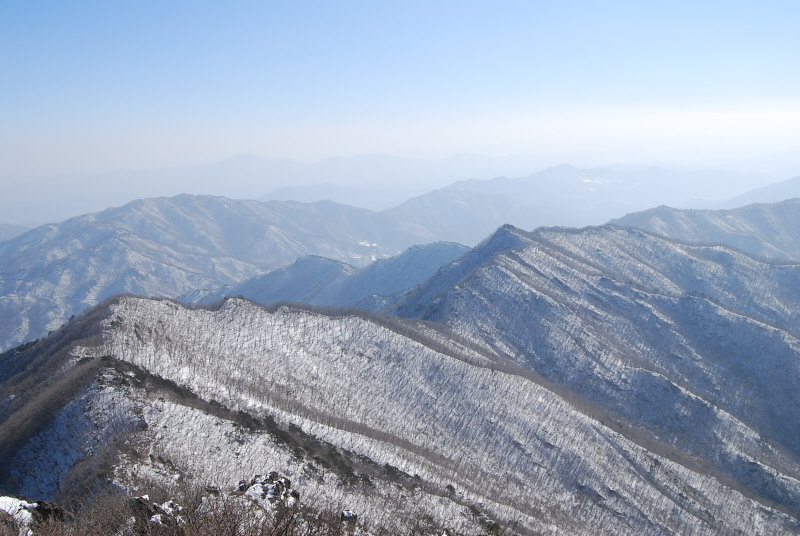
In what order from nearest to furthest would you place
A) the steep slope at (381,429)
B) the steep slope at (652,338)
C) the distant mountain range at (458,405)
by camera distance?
the steep slope at (381,429)
the distant mountain range at (458,405)
the steep slope at (652,338)

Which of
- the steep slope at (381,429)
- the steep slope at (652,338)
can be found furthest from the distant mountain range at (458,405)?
the steep slope at (652,338)

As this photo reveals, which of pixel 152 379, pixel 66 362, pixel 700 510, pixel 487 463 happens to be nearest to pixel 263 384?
pixel 152 379

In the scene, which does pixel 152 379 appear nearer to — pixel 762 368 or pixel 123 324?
pixel 123 324

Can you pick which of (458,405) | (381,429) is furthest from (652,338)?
(381,429)

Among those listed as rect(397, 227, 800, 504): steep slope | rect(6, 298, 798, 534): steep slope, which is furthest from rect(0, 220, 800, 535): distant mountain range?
rect(397, 227, 800, 504): steep slope

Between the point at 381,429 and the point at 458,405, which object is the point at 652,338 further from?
the point at 381,429

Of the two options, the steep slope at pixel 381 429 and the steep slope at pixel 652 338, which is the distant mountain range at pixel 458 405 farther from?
the steep slope at pixel 652 338
